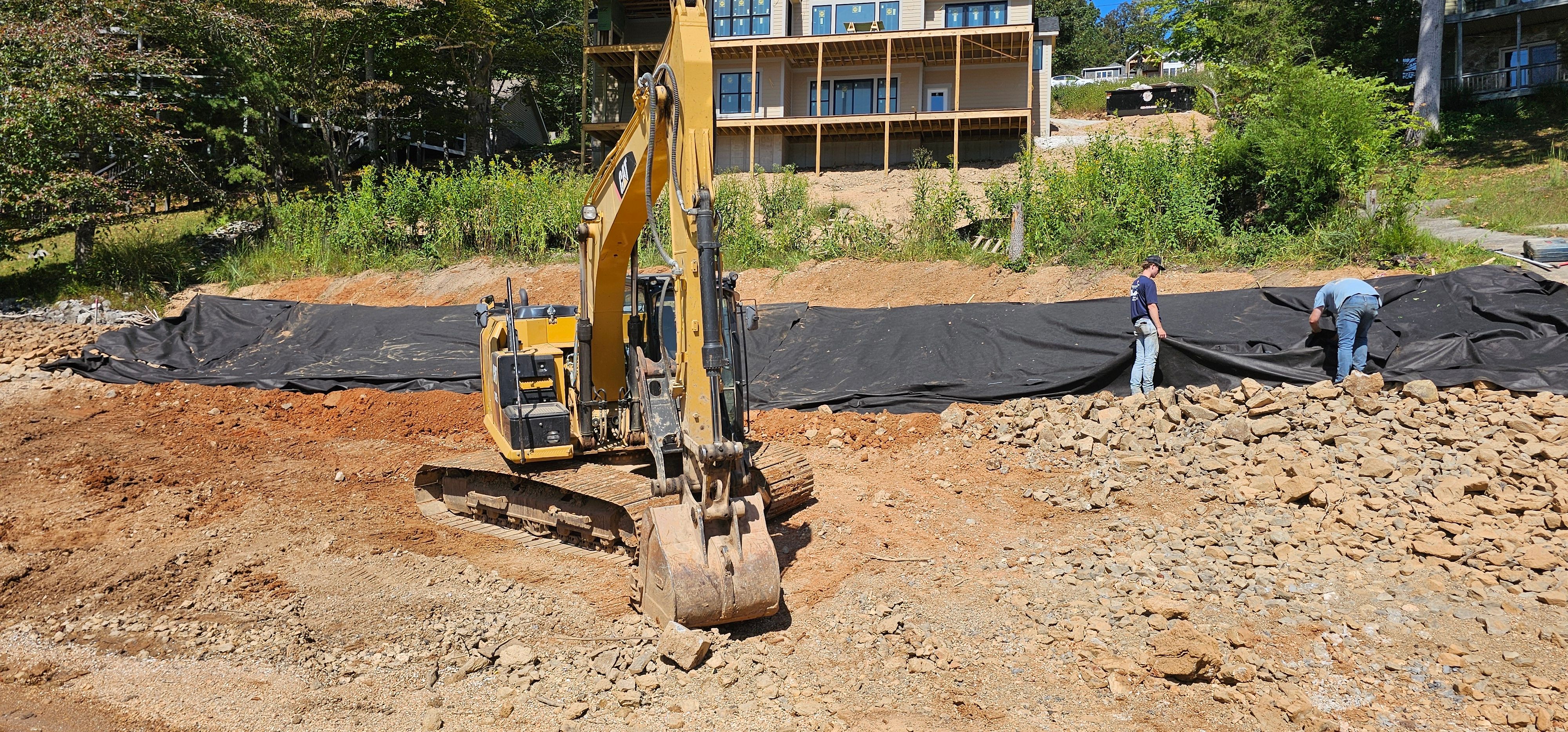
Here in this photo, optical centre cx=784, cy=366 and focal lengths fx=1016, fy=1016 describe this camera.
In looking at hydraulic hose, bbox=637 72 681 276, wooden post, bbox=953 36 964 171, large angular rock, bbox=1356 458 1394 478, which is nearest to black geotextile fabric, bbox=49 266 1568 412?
large angular rock, bbox=1356 458 1394 478

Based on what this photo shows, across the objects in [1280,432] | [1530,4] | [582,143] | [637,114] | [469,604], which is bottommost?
[469,604]

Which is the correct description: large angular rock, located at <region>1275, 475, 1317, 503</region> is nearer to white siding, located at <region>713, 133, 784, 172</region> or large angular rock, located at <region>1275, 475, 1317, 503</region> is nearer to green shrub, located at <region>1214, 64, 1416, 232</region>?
green shrub, located at <region>1214, 64, 1416, 232</region>

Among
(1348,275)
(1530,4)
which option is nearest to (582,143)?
(1348,275)

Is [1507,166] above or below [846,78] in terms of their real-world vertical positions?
below

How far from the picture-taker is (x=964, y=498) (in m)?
8.80

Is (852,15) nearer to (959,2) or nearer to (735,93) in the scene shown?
(959,2)

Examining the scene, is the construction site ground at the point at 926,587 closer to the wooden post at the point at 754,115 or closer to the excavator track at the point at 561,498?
the excavator track at the point at 561,498

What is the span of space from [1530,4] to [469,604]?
36.2 metres

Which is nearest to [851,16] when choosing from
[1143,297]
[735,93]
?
[735,93]

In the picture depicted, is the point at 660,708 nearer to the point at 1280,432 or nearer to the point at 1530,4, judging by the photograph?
the point at 1280,432

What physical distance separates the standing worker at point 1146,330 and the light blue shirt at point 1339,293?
150 centimetres

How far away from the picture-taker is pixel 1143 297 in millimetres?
10250

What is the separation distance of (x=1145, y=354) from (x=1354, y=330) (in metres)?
1.89

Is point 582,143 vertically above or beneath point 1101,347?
above
